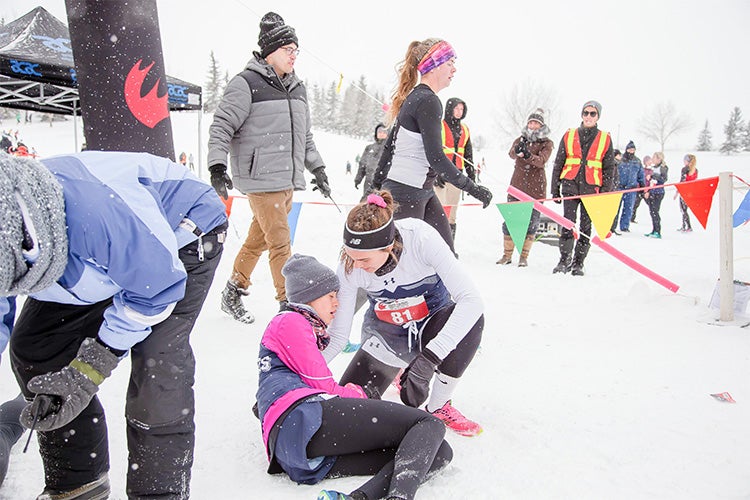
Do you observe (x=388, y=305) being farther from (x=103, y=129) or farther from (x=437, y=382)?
(x=103, y=129)

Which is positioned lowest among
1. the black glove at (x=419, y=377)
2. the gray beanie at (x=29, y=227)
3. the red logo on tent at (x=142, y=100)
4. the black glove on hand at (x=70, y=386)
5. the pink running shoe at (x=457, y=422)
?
the pink running shoe at (x=457, y=422)

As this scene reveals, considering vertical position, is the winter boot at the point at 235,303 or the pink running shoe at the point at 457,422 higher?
the pink running shoe at the point at 457,422

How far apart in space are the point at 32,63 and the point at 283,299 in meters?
5.29

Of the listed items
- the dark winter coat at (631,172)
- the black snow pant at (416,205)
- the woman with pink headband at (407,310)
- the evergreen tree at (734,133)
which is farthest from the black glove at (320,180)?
the evergreen tree at (734,133)

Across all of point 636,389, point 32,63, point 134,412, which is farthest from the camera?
point 32,63

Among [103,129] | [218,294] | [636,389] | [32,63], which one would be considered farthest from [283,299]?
[32,63]

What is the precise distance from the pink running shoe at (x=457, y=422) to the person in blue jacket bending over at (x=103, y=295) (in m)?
1.18

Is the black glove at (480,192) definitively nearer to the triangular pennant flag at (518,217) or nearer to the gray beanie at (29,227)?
the triangular pennant flag at (518,217)

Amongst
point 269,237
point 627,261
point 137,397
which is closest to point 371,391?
point 137,397

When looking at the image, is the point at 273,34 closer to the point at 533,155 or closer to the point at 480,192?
the point at 480,192

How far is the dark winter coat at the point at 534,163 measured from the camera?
689 cm

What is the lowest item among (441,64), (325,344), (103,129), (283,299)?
(283,299)

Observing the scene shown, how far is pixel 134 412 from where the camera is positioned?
1.73 m

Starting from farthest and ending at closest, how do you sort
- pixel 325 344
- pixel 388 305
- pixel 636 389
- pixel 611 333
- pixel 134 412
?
pixel 611 333, pixel 636 389, pixel 388 305, pixel 325 344, pixel 134 412
